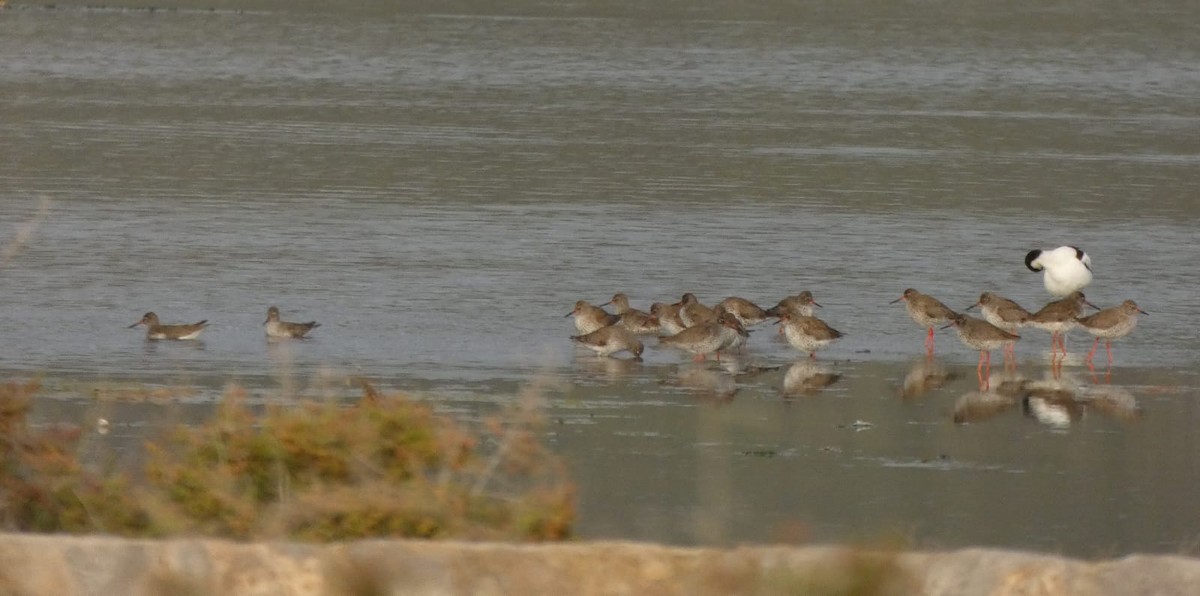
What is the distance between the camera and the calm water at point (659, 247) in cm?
1138

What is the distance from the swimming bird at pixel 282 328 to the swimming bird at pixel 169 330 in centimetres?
50

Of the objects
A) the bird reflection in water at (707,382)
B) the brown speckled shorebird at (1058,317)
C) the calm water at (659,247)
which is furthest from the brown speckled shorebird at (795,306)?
the brown speckled shorebird at (1058,317)

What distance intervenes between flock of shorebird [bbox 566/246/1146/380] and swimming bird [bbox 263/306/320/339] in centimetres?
195

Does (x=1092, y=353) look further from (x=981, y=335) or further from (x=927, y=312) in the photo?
(x=927, y=312)

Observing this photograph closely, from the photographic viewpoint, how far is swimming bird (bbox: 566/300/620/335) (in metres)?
15.4

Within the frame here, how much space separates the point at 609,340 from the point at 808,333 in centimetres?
137

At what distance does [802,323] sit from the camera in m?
14.9

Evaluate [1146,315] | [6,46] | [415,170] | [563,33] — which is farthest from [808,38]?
[1146,315]

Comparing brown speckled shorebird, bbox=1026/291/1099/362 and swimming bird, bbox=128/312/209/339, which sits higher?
swimming bird, bbox=128/312/209/339

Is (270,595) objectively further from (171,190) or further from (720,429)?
(171,190)

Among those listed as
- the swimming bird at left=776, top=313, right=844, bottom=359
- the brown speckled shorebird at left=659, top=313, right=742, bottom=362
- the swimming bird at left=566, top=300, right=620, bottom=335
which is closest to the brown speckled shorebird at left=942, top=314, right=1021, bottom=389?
the swimming bird at left=776, top=313, right=844, bottom=359

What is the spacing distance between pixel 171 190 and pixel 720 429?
12332 millimetres


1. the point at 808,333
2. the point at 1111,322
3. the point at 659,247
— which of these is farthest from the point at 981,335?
the point at 659,247

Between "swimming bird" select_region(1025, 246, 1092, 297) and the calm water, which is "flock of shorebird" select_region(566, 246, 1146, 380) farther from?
"swimming bird" select_region(1025, 246, 1092, 297)
